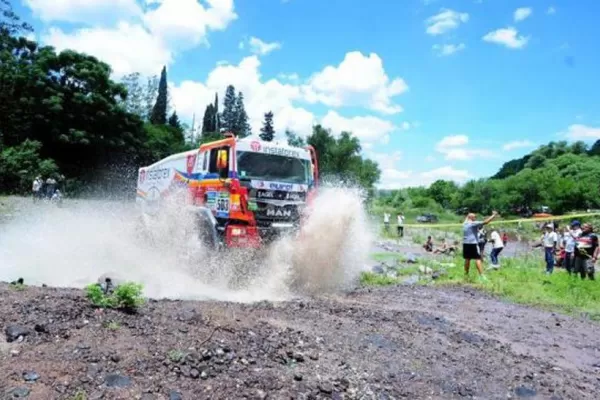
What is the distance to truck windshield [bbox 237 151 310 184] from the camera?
11.2 meters

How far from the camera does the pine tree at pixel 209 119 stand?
299ft

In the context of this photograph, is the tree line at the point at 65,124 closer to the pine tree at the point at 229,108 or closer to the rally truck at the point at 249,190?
the rally truck at the point at 249,190

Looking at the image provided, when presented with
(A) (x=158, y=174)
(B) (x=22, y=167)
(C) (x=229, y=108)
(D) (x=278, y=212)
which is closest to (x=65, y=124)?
(B) (x=22, y=167)

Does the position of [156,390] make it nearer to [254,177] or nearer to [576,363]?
[576,363]

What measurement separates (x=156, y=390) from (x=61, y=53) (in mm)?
40595

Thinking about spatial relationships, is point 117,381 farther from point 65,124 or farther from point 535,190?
point 535,190

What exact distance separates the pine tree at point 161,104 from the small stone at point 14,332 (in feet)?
236

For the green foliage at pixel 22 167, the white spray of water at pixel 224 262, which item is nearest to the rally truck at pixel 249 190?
the white spray of water at pixel 224 262

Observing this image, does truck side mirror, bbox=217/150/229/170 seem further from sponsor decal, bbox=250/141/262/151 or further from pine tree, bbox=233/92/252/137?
pine tree, bbox=233/92/252/137

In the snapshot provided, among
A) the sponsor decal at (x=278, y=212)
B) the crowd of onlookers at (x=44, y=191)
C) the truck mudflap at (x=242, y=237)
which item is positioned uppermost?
the crowd of onlookers at (x=44, y=191)

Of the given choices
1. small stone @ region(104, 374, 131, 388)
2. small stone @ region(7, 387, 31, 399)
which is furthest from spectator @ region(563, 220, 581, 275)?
small stone @ region(7, 387, 31, 399)

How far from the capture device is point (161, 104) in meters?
75.8

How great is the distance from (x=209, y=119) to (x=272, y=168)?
83845 mm

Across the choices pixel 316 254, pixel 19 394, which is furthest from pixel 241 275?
pixel 19 394
